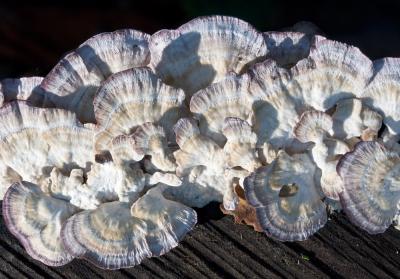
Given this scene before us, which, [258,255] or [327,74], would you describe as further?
[258,255]

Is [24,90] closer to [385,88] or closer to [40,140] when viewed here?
[40,140]

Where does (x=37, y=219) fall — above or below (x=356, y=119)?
below

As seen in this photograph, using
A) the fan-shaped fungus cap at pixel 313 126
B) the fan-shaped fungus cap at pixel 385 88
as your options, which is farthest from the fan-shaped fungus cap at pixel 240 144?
the fan-shaped fungus cap at pixel 385 88

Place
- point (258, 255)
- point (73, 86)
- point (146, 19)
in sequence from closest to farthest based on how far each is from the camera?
point (73, 86) → point (258, 255) → point (146, 19)

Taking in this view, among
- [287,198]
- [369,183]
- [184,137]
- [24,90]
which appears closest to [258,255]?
[287,198]

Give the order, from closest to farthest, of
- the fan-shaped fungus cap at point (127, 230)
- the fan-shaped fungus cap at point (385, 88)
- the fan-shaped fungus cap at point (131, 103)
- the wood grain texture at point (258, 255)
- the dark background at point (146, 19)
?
the fan-shaped fungus cap at point (131, 103) < the fan-shaped fungus cap at point (127, 230) < the fan-shaped fungus cap at point (385, 88) < the wood grain texture at point (258, 255) < the dark background at point (146, 19)

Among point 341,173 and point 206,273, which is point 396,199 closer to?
point 341,173

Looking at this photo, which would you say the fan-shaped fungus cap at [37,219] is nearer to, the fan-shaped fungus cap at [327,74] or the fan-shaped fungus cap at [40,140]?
the fan-shaped fungus cap at [40,140]

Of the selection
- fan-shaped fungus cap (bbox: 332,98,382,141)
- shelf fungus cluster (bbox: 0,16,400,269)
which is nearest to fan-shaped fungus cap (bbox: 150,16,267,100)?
shelf fungus cluster (bbox: 0,16,400,269)
